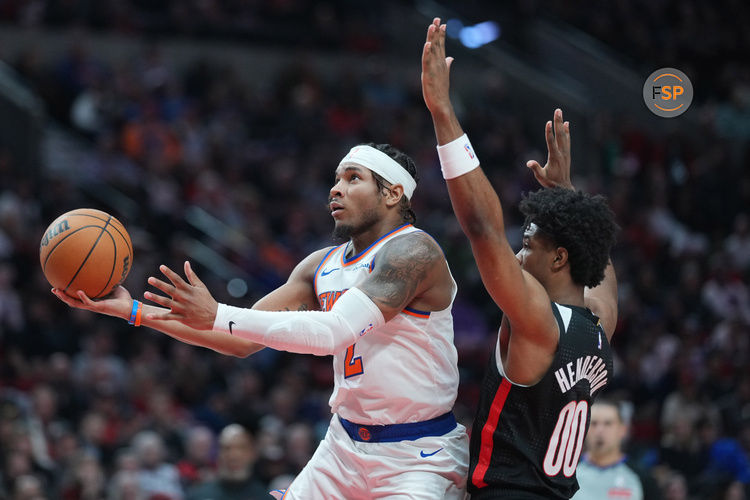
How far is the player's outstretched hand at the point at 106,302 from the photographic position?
15.1 ft

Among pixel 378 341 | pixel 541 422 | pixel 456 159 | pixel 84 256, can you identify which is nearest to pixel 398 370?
pixel 378 341

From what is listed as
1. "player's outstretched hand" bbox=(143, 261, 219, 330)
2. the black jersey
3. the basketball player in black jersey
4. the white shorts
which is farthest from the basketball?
the black jersey

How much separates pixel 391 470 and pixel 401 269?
0.93m

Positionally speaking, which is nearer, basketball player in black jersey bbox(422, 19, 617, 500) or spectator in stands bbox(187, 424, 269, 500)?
basketball player in black jersey bbox(422, 19, 617, 500)

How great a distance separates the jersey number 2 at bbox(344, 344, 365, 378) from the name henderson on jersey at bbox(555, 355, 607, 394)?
3.08 feet

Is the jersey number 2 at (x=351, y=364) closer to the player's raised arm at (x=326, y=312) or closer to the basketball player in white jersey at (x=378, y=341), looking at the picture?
the basketball player in white jersey at (x=378, y=341)

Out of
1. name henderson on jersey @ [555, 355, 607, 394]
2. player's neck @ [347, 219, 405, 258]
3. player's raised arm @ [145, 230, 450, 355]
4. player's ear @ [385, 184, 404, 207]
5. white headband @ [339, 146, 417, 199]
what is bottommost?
name henderson on jersey @ [555, 355, 607, 394]

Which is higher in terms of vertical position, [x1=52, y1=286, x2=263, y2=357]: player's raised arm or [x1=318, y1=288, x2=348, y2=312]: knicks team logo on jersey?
[x1=318, y1=288, x2=348, y2=312]: knicks team logo on jersey

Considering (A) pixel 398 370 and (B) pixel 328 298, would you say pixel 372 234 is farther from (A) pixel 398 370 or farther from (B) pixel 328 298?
(A) pixel 398 370

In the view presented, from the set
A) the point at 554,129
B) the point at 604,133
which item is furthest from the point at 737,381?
the point at 554,129

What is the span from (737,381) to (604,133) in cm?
575

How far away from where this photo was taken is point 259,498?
8625 mm

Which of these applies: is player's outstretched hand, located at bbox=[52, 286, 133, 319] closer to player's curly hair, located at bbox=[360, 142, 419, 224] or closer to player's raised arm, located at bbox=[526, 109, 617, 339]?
player's curly hair, located at bbox=[360, 142, 419, 224]

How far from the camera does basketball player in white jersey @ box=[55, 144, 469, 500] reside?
4379mm
